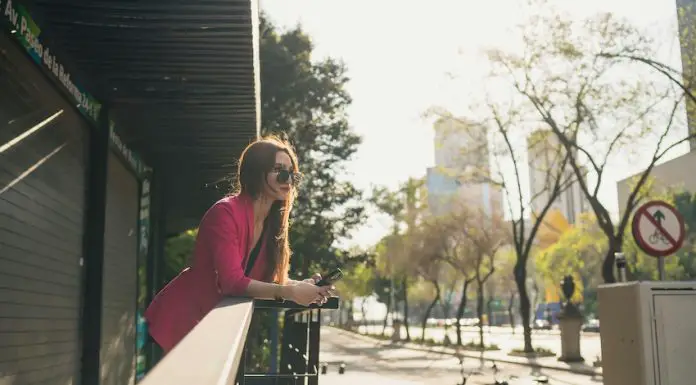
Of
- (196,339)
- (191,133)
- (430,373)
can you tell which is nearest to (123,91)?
(191,133)

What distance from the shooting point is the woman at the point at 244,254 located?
213 centimetres

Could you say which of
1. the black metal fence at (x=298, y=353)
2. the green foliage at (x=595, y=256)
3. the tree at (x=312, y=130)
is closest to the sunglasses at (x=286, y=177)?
the black metal fence at (x=298, y=353)

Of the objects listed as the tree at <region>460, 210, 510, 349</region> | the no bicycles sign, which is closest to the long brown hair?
the no bicycles sign

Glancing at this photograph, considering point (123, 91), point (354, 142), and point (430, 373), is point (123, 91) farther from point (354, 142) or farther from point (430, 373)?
point (354, 142)

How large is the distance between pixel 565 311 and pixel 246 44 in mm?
22155

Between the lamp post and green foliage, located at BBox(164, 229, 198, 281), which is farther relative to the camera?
the lamp post

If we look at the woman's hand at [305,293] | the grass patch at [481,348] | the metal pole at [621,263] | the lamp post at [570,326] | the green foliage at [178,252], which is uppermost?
the green foliage at [178,252]

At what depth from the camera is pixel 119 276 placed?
29.1 ft

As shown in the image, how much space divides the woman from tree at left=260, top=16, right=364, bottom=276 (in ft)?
59.6

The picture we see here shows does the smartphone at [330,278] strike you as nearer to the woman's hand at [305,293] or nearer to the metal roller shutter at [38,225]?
the woman's hand at [305,293]

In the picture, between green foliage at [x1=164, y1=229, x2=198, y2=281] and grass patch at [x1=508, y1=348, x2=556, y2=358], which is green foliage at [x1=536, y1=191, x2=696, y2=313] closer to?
grass patch at [x1=508, y1=348, x2=556, y2=358]

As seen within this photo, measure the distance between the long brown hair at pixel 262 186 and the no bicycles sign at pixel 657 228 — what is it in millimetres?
6439

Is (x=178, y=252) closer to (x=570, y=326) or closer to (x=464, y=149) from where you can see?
(x=570, y=326)

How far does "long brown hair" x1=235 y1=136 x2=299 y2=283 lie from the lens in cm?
241
